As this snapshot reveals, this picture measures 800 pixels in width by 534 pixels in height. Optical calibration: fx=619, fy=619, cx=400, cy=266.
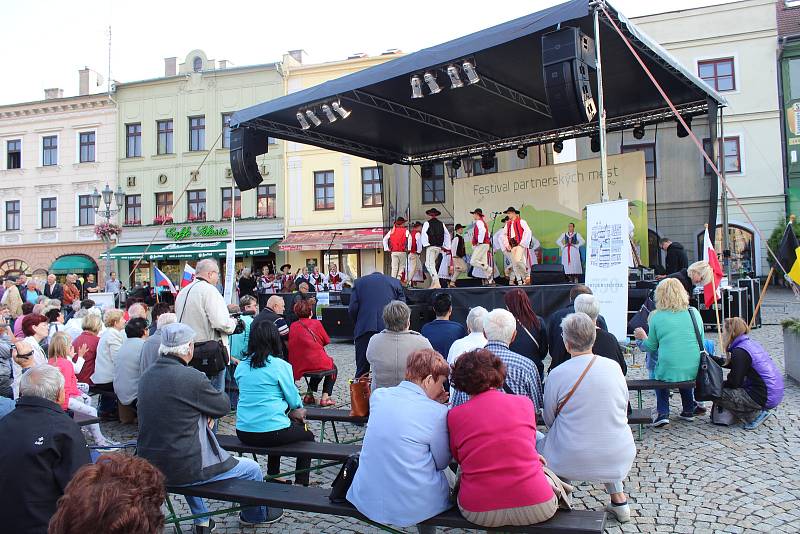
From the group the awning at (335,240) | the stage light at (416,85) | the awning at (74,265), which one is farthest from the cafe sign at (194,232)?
the stage light at (416,85)

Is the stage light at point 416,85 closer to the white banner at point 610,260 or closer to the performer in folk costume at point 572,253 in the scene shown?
the white banner at point 610,260

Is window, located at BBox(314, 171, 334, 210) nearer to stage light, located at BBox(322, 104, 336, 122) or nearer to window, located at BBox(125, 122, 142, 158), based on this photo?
window, located at BBox(125, 122, 142, 158)

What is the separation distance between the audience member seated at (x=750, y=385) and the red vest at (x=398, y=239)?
29.5 ft

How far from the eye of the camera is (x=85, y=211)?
30.7m

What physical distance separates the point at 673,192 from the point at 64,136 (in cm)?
2942

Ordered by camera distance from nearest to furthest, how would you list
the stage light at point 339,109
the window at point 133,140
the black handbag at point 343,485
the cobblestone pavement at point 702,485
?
the black handbag at point 343,485 < the cobblestone pavement at point 702,485 < the stage light at point 339,109 < the window at point 133,140

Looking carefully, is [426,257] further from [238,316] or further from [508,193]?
[238,316]

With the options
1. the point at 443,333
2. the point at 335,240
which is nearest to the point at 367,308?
the point at 443,333

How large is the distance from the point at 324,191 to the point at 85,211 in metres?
12.6

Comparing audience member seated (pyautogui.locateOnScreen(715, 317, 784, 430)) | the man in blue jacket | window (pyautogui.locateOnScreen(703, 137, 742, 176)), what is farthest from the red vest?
window (pyautogui.locateOnScreen(703, 137, 742, 176))

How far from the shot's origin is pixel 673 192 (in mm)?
13328

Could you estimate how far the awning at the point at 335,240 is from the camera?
84.9 ft

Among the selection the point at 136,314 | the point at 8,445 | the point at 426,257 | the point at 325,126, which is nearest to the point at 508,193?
the point at 426,257

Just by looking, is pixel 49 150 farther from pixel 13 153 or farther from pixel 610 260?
pixel 610 260
